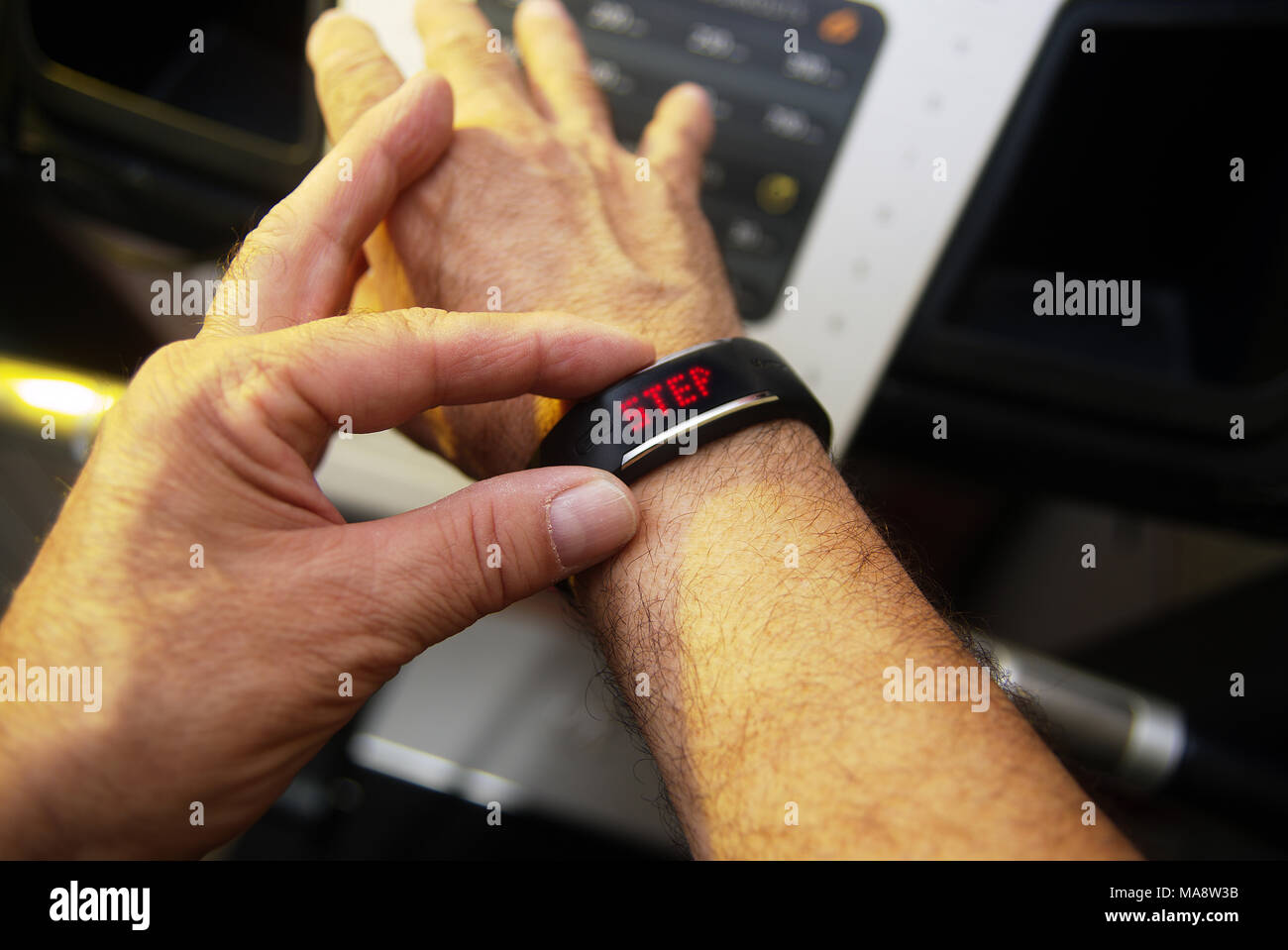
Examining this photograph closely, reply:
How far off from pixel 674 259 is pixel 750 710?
0.37 meters

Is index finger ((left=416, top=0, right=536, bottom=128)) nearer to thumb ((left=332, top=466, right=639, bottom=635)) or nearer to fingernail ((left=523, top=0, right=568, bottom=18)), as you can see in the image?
fingernail ((left=523, top=0, right=568, bottom=18))

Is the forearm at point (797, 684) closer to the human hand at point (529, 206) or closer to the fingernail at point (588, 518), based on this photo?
the fingernail at point (588, 518)

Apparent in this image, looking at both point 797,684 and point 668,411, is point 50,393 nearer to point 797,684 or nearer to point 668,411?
point 668,411

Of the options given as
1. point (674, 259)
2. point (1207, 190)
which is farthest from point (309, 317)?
point (1207, 190)

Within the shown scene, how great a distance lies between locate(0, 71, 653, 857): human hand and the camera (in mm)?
380

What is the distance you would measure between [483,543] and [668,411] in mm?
145

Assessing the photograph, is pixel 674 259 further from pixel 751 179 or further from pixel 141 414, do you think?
pixel 141 414

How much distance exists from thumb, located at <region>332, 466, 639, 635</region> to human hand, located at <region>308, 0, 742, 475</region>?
12 centimetres

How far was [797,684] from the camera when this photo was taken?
Result: 42 centimetres

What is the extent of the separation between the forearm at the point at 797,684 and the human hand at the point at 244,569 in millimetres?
55

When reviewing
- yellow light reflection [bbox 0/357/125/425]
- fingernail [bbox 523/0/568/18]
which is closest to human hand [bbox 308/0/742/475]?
fingernail [bbox 523/0/568/18]

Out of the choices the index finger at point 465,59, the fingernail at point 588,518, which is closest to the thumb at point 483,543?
the fingernail at point 588,518

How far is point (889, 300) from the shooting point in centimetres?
66

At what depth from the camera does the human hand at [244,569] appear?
38cm
